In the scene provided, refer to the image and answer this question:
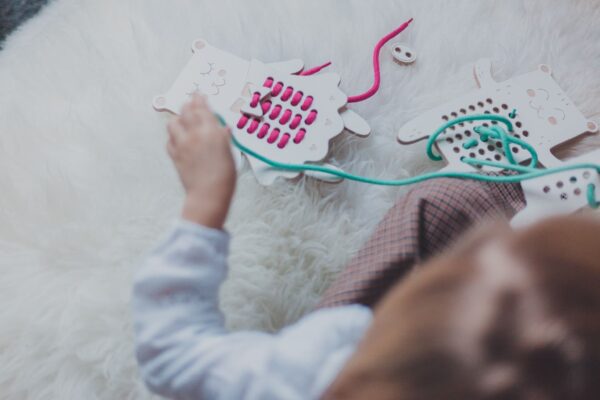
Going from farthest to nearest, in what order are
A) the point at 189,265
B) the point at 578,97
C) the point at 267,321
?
the point at 578,97
the point at 267,321
the point at 189,265

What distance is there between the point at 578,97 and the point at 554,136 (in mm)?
92

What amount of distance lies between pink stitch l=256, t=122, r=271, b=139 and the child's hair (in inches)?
10.7

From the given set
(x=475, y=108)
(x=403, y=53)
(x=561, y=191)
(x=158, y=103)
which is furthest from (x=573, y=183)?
(x=158, y=103)

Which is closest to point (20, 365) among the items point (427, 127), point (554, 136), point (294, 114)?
point (294, 114)

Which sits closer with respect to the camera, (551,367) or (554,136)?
(551,367)

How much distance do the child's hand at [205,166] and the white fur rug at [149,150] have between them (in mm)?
111

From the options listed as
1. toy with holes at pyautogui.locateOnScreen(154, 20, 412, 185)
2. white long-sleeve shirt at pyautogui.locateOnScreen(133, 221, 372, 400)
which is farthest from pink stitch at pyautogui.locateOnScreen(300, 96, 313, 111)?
white long-sleeve shirt at pyautogui.locateOnScreen(133, 221, 372, 400)

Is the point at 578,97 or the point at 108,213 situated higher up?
the point at 108,213

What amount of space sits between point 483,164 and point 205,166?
318 mm

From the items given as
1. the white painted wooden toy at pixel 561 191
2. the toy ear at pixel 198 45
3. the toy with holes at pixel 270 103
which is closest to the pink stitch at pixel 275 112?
the toy with holes at pixel 270 103

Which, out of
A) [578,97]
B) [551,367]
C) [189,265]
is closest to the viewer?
[551,367]

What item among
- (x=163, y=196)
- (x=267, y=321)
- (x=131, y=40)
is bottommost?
(x=267, y=321)

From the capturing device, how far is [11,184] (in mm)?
516

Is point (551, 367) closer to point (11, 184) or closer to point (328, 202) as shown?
point (328, 202)
